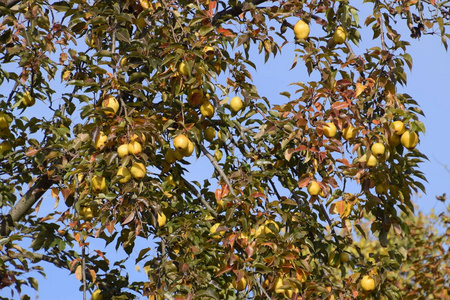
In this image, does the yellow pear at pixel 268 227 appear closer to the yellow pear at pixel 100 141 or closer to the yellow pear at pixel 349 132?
the yellow pear at pixel 349 132

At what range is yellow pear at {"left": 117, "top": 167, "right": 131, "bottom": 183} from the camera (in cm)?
268

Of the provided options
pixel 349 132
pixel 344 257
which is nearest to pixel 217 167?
pixel 349 132

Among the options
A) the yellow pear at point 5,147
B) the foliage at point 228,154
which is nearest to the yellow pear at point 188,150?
the foliage at point 228,154

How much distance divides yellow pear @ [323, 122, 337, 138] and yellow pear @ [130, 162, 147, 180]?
2.85 feet

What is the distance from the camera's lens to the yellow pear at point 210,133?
324 centimetres

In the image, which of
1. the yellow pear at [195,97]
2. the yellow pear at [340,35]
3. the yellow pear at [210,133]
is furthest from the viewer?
the yellow pear at [210,133]

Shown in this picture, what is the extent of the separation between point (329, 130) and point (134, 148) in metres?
0.91

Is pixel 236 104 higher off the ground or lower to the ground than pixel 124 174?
higher

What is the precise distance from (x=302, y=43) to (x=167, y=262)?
130 centimetres

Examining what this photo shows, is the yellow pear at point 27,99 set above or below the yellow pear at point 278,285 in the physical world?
above

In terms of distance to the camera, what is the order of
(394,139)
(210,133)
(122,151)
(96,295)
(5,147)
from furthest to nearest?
(5,147)
(96,295)
(210,133)
(394,139)
(122,151)

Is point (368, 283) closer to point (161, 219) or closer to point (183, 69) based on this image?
point (161, 219)

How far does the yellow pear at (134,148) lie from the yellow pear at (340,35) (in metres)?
1.17

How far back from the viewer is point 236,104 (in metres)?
3.12
